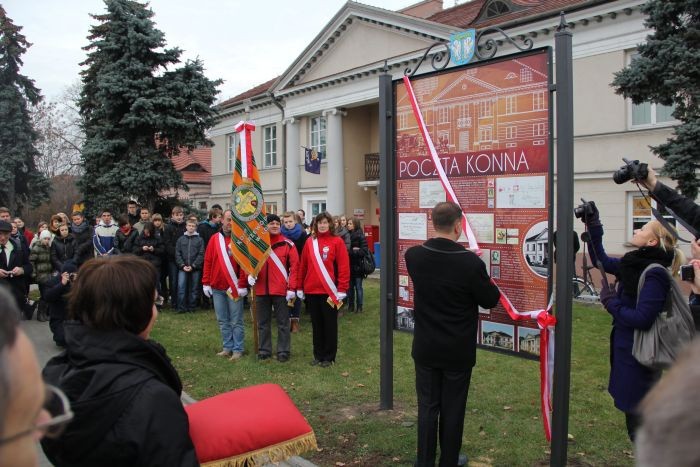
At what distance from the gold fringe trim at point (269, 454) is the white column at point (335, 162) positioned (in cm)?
2413

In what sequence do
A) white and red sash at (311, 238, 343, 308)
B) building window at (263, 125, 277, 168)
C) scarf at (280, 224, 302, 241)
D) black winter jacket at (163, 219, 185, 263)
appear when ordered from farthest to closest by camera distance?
1. building window at (263, 125, 277, 168)
2. black winter jacket at (163, 219, 185, 263)
3. scarf at (280, 224, 302, 241)
4. white and red sash at (311, 238, 343, 308)

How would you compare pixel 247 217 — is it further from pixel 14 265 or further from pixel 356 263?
pixel 14 265

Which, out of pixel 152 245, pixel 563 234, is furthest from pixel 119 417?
pixel 152 245

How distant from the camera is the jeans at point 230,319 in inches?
328

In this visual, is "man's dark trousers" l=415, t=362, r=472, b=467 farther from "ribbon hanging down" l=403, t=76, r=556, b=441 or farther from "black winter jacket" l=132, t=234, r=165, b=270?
"black winter jacket" l=132, t=234, r=165, b=270

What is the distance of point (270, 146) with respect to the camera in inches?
1238

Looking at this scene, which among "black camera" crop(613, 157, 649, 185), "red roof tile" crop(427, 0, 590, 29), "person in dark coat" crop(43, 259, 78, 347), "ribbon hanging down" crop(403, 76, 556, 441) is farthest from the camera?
"red roof tile" crop(427, 0, 590, 29)

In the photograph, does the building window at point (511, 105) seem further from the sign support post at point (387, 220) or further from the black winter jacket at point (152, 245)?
the black winter jacket at point (152, 245)

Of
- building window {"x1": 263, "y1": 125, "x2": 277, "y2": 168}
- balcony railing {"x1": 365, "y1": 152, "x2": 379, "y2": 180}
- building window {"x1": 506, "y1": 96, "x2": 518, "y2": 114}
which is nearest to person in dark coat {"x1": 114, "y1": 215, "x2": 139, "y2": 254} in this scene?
building window {"x1": 506, "y1": 96, "x2": 518, "y2": 114}

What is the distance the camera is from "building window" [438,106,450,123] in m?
5.18

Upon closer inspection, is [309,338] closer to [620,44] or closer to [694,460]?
[694,460]

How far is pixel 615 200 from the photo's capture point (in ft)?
55.4

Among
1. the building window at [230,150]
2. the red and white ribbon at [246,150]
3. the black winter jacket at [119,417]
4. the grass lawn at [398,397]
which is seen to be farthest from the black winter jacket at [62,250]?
the building window at [230,150]

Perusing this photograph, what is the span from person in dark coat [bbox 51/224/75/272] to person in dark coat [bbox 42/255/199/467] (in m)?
9.15
